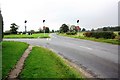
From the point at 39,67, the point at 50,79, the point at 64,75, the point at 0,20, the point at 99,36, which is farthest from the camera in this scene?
the point at 99,36

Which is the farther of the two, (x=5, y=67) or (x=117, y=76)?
(x=5, y=67)

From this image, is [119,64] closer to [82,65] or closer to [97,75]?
[82,65]

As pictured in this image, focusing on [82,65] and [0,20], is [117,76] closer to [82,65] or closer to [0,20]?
[82,65]

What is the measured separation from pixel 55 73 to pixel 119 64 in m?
4.65

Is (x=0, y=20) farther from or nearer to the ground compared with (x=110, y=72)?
farther from the ground

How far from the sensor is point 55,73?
10781mm

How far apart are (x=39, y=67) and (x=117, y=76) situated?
3427 millimetres

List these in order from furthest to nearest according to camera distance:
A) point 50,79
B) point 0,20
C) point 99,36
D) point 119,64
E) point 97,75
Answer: point 99,36
point 0,20
point 119,64
point 97,75
point 50,79

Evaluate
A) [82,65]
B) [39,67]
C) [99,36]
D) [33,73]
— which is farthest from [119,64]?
[99,36]

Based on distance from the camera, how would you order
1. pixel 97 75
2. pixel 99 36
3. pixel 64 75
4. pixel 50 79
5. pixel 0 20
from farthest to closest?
pixel 99 36
pixel 0 20
pixel 97 75
pixel 64 75
pixel 50 79

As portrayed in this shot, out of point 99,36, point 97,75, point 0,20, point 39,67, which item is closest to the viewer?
point 97,75

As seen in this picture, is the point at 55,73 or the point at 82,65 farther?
the point at 82,65

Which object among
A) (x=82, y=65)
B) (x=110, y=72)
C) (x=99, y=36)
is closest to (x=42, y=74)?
(x=110, y=72)

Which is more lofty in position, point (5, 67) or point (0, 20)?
point (0, 20)
